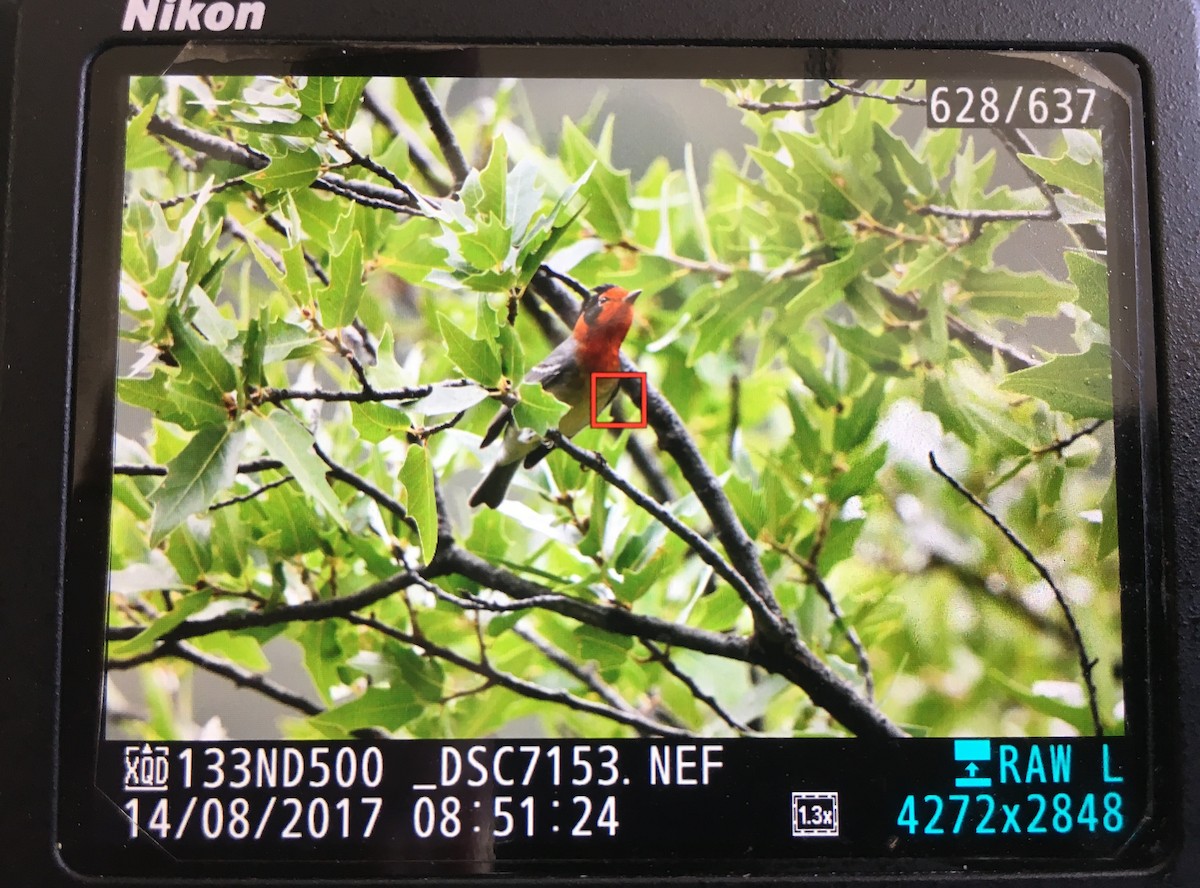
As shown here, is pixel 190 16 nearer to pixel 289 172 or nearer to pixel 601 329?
pixel 289 172

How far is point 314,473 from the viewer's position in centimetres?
50

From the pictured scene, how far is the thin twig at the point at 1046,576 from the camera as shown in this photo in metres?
0.52

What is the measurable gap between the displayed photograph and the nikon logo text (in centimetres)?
4

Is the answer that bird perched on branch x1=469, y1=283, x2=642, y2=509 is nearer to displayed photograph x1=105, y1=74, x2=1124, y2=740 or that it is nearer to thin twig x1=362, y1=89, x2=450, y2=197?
displayed photograph x1=105, y1=74, x2=1124, y2=740

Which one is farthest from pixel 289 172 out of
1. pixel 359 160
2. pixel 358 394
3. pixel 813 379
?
pixel 813 379

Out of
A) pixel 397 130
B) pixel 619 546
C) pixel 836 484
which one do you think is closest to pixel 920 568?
pixel 836 484

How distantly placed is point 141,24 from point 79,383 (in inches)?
9.2

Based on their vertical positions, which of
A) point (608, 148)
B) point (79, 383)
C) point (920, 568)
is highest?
point (608, 148)

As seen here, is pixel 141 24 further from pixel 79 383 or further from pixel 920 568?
pixel 920 568

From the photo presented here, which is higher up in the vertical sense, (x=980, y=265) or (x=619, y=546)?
(x=980, y=265)

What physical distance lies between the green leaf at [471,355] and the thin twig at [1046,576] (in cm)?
28

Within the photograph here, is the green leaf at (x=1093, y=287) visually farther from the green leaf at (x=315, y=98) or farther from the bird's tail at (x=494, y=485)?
the green leaf at (x=315, y=98)

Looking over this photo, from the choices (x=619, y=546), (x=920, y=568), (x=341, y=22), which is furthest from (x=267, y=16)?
(x=920, y=568)

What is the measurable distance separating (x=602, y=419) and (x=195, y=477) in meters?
0.25
